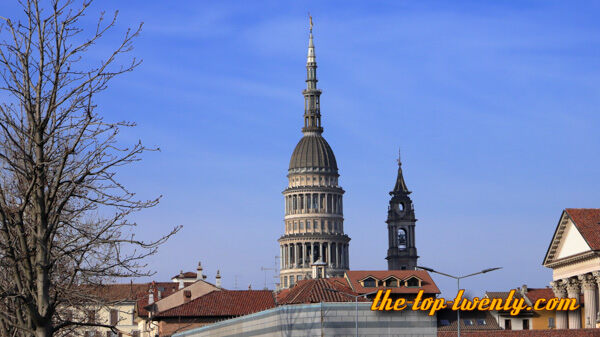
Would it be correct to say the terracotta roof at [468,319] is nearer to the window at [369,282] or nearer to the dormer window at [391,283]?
the dormer window at [391,283]

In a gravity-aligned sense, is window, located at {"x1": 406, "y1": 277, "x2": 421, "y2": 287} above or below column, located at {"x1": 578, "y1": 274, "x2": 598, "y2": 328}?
above

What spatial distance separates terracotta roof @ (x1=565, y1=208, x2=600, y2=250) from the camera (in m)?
97.2

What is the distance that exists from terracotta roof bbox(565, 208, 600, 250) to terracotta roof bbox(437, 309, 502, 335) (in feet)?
50.8

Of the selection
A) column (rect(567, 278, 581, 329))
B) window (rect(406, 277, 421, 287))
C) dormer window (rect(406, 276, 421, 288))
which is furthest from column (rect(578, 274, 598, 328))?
window (rect(406, 277, 421, 287))

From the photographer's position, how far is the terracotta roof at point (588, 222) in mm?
97250

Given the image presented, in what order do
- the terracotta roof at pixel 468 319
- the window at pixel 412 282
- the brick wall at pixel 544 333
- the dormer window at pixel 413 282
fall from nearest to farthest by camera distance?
the brick wall at pixel 544 333, the terracotta roof at pixel 468 319, the dormer window at pixel 413 282, the window at pixel 412 282

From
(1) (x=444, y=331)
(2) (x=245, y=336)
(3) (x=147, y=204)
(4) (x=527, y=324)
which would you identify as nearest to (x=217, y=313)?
(1) (x=444, y=331)

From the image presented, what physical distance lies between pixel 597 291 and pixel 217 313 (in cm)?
3703

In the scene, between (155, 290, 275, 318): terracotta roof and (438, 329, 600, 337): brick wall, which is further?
(155, 290, 275, 318): terracotta roof

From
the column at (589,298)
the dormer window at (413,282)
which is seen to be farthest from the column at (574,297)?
the dormer window at (413,282)

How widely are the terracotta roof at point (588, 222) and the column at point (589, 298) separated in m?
4.05

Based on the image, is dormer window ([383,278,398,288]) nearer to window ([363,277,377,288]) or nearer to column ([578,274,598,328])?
window ([363,277,377,288])

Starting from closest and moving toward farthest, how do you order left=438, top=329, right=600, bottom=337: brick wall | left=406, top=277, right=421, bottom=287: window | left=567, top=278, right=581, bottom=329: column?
left=438, top=329, right=600, bottom=337: brick wall < left=567, top=278, right=581, bottom=329: column < left=406, top=277, right=421, bottom=287: window

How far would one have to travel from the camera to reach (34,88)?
23.2 meters
